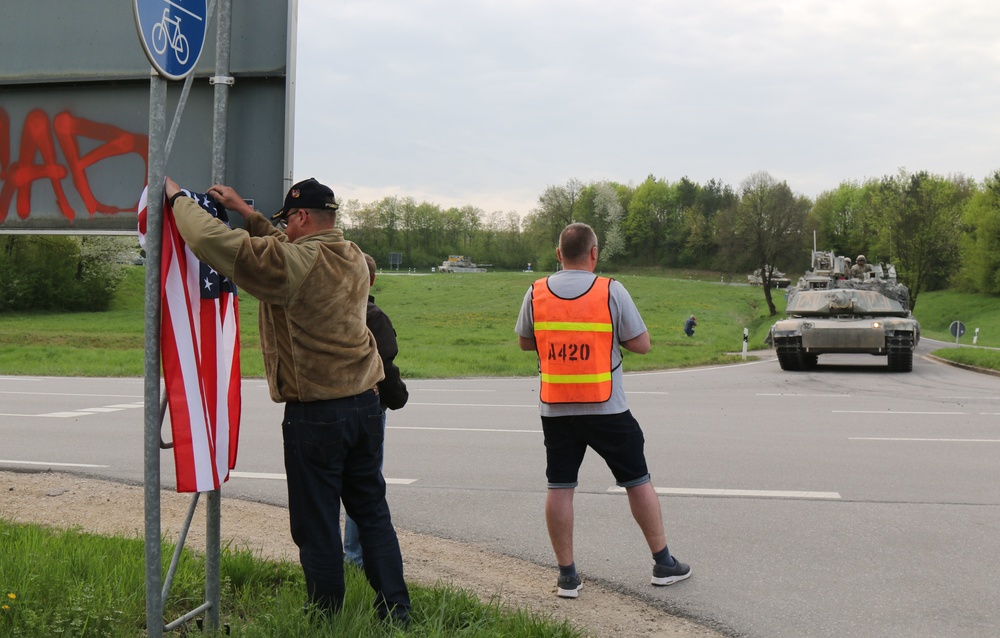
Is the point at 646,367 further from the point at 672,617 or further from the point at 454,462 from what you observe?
the point at 672,617

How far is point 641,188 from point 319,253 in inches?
4683

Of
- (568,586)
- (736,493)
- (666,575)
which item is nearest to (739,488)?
(736,493)

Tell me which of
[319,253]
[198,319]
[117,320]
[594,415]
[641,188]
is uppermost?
[641,188]

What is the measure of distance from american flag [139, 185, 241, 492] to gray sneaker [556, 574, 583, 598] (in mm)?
1962

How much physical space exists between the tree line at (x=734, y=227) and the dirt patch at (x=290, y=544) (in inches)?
2169

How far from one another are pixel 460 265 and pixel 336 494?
105673 millimetres

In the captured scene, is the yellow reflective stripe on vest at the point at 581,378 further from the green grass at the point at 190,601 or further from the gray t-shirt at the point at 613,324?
the green grass at the point at 190,601

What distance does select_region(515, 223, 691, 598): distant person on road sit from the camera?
4.99m

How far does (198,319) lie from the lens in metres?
3.69

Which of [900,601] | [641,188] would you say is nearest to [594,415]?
[900,601]

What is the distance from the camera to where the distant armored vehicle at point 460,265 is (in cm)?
10771

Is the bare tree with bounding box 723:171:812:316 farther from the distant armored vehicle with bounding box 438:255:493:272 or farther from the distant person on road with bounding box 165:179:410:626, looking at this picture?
the distant person on road with bounding box 165:179:410:626

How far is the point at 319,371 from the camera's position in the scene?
12.4 feet

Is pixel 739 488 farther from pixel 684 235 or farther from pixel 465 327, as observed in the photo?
pixel 684 235
